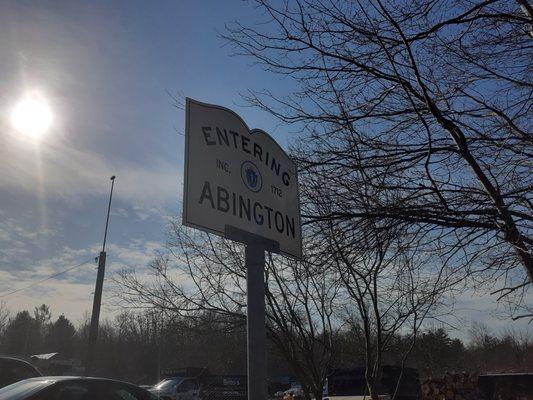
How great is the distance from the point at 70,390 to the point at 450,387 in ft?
40.9

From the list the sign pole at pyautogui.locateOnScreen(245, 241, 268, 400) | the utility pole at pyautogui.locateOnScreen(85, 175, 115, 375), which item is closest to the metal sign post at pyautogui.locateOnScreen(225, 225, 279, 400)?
the sign pole at pyautogui.locateOnScreen(245, 241, 268, 400)

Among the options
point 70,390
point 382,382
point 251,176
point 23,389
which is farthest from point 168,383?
point 251,176

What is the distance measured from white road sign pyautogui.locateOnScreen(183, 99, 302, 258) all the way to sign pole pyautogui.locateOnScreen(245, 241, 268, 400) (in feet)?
0.42

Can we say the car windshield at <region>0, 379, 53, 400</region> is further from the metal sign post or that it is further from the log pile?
the log pile

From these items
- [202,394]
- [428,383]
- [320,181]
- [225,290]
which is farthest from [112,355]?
[320,181]

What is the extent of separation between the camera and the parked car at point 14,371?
10031mm

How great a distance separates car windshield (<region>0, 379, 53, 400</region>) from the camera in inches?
241

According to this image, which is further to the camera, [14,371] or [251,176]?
[14,371]

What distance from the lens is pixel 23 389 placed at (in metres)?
6.33

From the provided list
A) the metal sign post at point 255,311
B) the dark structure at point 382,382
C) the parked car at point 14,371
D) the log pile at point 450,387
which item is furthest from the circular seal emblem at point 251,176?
the log pile at point 450,387

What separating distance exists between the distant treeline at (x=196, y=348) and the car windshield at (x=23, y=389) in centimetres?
363

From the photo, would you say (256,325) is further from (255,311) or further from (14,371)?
(14,371)

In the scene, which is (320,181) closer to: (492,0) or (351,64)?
(351,64)

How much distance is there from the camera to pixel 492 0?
4793mm
